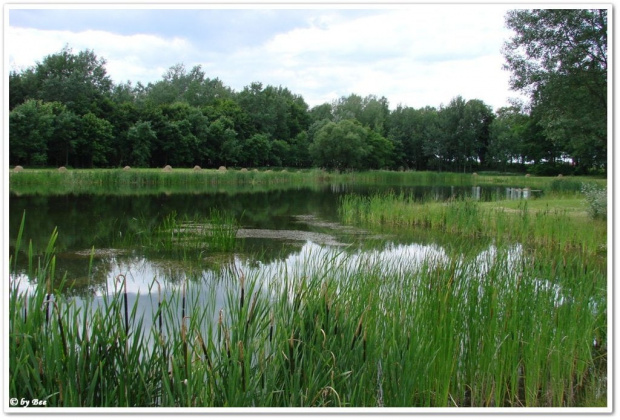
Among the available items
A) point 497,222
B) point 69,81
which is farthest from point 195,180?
point 497,222

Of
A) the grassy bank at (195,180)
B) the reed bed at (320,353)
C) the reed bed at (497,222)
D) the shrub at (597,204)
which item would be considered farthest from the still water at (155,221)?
the shrub at (597,204)

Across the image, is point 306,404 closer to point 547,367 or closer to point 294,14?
point 547,367

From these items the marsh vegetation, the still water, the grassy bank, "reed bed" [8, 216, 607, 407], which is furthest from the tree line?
"reed bed" [8, 216, 607, 407]

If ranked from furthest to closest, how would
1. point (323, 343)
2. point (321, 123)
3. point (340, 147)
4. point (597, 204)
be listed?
point (321, 123) → point (340, 147) → point (597, 204) → point (323, 343)

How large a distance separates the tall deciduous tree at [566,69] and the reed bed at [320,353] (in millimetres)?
6384

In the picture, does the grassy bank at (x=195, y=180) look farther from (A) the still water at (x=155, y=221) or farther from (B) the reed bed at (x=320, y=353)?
(B) the reed bed at (x=320, y=353)

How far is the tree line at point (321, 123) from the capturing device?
1021 cm

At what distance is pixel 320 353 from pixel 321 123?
58057mm

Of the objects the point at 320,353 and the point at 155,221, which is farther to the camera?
the point at 155,221

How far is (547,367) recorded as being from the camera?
3490mm

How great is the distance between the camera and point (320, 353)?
270 cm

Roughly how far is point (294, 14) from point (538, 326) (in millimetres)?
2885

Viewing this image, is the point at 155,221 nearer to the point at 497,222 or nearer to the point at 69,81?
the point at 497,222

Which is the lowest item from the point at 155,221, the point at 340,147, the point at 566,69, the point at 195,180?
the point at 155,221
